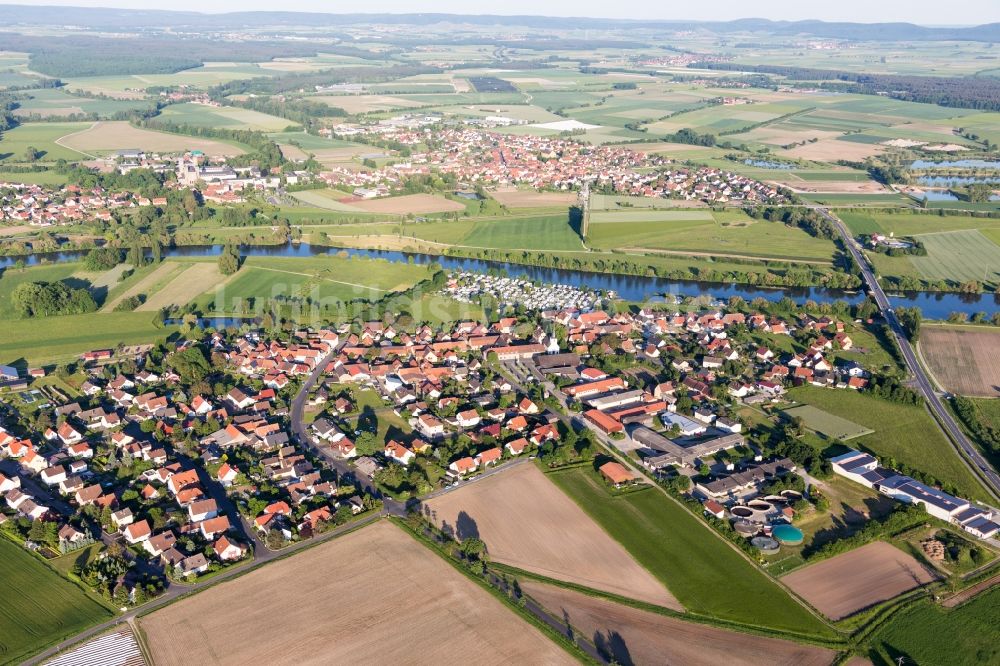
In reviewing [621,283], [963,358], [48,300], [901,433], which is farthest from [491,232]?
[901,433]

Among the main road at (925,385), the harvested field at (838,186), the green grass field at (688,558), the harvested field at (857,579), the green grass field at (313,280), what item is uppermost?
the harvested field at (838,186)

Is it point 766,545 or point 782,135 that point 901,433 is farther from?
point 782,135

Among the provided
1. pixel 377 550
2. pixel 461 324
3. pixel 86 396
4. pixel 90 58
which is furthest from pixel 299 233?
pixel 90 58

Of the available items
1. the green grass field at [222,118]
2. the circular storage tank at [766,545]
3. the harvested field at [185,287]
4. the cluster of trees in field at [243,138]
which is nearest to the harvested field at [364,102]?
the green grass field at [222,118]

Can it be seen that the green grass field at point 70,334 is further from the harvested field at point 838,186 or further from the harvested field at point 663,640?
the harvested field at point 838,186

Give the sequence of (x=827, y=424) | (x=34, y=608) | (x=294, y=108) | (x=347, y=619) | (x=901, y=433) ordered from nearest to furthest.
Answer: (x=347, y=619), (x=34, y=608), (x=901, y=433), (x=827, y=424), (x=294, y=108)

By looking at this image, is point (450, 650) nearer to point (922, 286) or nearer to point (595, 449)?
point (595, 449)

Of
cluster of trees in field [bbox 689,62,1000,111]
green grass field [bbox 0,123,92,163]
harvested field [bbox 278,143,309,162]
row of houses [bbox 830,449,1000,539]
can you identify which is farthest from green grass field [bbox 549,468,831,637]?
cluster of trees in field [bbox 689,62,1000,111]
